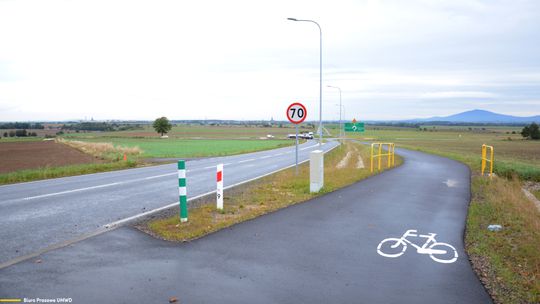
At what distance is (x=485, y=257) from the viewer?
610 cm

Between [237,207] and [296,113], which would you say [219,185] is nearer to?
[237,207]

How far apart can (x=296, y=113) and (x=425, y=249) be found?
864 cm

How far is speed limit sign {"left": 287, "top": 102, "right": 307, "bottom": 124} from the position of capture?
1429 cm

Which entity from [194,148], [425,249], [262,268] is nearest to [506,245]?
[425,249]

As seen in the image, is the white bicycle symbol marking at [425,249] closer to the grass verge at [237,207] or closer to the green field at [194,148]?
the grass verge at [237,207]

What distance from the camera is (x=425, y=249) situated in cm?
645

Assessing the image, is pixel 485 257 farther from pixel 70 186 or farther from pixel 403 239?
pixel 70 186

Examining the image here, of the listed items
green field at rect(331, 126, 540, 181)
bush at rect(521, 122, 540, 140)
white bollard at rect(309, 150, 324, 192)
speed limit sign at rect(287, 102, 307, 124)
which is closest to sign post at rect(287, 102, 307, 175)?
speed limit sign at rect(287, 102, 307, 124)

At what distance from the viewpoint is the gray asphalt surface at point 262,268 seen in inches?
177

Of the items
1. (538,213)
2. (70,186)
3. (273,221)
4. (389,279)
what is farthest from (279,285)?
(70,186)

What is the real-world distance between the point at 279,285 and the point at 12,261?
354 cm

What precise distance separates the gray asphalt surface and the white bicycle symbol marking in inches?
4.1

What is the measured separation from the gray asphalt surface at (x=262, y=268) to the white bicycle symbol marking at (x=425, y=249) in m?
0.10

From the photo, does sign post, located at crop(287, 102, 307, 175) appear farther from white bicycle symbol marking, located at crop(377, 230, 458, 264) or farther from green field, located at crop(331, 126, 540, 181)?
green field, located at crop(331, 126, 540, 181)
